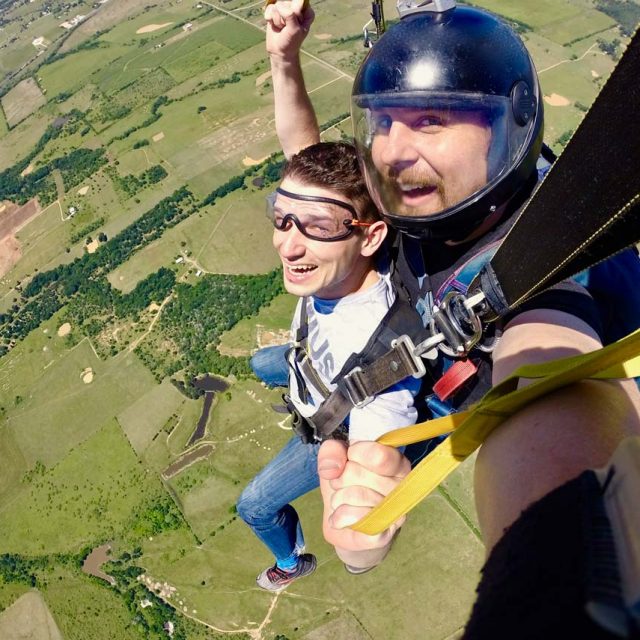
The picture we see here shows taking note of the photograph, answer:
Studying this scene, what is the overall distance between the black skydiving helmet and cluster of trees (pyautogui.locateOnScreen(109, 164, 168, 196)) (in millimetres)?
46689

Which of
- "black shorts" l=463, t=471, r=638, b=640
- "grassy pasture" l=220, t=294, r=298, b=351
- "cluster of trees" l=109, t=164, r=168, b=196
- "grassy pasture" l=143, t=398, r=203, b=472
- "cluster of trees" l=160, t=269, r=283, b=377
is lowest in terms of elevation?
"grassy pasture" l=143, t=398, r=203, b=472

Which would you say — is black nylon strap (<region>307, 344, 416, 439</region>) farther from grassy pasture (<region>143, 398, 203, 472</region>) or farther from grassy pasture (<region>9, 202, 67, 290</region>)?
grassy pasture (<region>9, 202, 67, 290</region>)

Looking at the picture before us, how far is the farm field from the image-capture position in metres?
23.9

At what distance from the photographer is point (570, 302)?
1.86m

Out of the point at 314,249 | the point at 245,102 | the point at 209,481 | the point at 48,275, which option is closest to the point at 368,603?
the point at 209,481

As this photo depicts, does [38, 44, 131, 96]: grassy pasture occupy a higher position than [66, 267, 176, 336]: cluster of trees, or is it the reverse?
[38, 44, 131, 96]: grassy pasture

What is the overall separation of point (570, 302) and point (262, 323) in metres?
32.5

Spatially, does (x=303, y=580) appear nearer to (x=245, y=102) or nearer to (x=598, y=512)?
(x=598, y=512)

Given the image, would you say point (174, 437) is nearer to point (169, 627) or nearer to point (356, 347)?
point (169, 627)

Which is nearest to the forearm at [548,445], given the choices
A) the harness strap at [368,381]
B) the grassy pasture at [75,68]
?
the harness strap at [368,381]

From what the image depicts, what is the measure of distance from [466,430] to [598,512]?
0.61 metres

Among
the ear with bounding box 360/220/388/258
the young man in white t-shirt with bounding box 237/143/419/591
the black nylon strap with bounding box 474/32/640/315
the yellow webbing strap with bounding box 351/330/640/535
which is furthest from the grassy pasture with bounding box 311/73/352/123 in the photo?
the yellow webbing strap with bounding box 351/330/640/535

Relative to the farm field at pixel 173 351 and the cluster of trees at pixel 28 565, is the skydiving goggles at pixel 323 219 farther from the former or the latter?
the cluster of trees at pixel 28 565

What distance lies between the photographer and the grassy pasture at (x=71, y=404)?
104 feet
